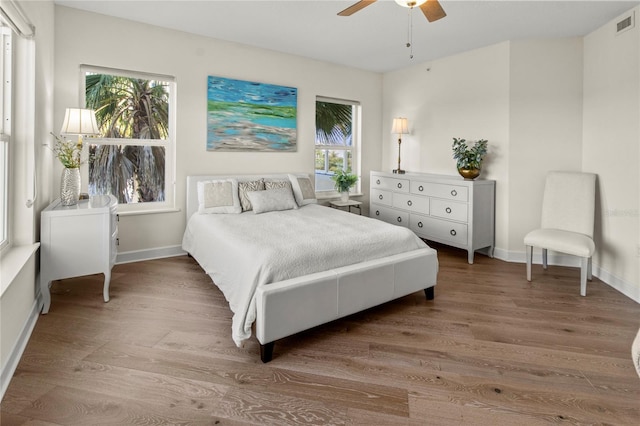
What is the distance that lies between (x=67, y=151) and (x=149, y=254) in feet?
4.69

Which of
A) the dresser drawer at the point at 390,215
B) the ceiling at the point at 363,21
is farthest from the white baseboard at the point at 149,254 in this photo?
the dresser drawer at the point at 390,215

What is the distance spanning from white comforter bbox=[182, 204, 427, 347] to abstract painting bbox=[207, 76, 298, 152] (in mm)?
1176

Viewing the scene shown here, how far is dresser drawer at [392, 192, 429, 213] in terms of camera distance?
4590 mm

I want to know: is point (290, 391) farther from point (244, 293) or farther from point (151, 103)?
point (151, 103)

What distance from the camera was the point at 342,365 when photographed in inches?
81.7

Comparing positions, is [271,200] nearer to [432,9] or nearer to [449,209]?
[449,209]

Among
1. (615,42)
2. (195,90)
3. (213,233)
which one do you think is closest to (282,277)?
(213,233)

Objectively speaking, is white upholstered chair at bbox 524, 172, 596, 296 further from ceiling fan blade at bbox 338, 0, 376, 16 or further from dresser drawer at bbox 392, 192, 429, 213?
ceiling fan blade at bbox 338, 0, 376, 16

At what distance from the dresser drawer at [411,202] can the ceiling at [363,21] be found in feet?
6.15

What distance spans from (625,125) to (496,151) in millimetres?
1211

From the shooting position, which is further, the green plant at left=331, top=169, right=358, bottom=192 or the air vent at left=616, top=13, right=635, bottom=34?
the green plant at left=331, top=169, right=358, bottom=192

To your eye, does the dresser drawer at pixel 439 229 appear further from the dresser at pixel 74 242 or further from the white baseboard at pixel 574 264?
the dresser at pixel 74 242

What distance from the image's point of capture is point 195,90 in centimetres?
410

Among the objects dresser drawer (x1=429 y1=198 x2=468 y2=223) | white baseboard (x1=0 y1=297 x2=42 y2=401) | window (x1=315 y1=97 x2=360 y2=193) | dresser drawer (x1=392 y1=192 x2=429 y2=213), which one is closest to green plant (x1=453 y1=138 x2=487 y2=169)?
dresser drawer (x1=429 y1=198 x2=468 y2=223)
